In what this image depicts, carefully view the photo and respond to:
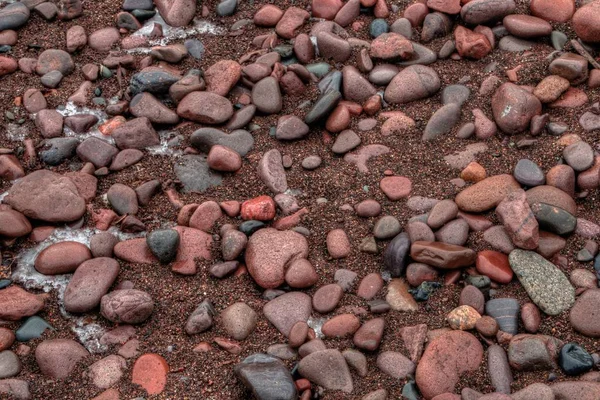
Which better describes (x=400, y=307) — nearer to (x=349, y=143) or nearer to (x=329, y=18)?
(x=349, y=143)

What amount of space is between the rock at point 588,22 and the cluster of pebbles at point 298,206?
1 centimetres

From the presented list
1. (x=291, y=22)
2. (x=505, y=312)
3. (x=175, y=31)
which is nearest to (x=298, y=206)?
(x=505, y=312)

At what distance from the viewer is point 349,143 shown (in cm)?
377

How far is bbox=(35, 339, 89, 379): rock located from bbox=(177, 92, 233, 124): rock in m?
1.53

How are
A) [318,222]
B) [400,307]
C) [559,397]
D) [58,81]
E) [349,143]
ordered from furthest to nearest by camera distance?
[58,81] → [349,143] → [318,222] → [400,307] → [559,397]

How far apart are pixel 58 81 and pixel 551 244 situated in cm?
306

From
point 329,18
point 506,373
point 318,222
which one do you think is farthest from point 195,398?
point 329,18

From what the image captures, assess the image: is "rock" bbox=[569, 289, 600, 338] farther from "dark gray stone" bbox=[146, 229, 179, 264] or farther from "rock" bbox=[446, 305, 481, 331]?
"dark gray stone" bbox=[146, 229, 179, 264]

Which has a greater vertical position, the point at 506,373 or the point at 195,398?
the point at 506,373

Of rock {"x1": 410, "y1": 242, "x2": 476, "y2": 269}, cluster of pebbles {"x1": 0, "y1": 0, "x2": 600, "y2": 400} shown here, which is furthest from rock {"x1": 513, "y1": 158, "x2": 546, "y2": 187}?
rock {"x1": 410, "y1": 242, "x2": 476, "y2": 269}

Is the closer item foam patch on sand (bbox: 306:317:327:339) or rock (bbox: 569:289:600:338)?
rock (bbox: 569:289:600:338)

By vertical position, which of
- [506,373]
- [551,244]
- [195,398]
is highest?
[551,244]

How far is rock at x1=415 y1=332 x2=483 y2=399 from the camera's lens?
2791mm

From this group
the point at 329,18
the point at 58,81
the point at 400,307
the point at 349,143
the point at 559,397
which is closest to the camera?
the point at 559,397
